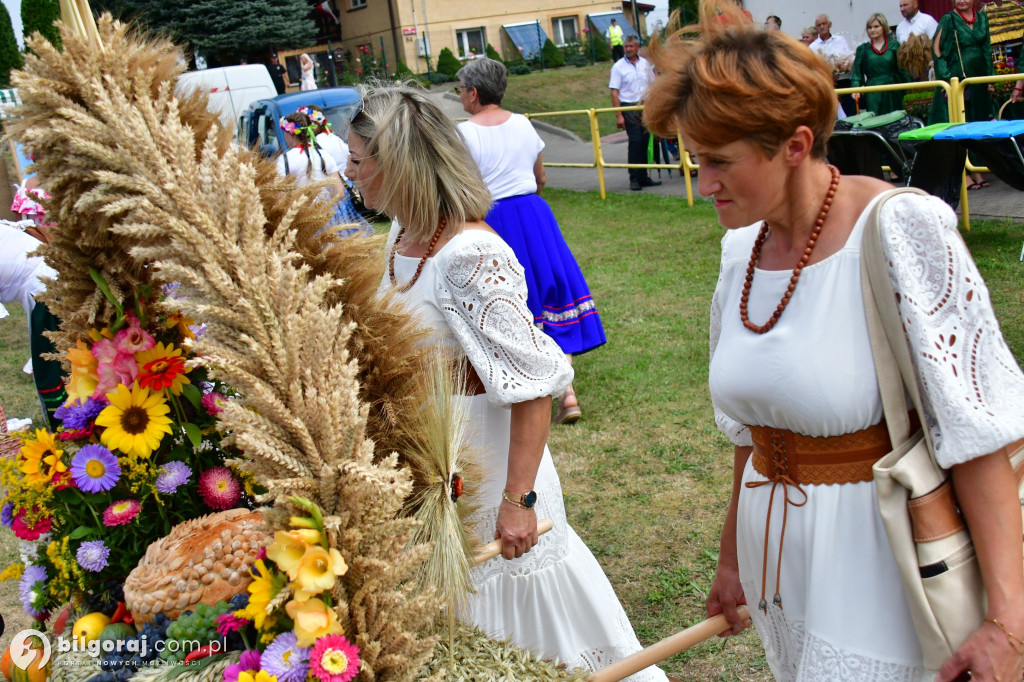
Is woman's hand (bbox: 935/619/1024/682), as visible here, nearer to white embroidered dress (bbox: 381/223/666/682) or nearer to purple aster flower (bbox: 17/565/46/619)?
white embroidered dress (bbox: 381/223/666/682)

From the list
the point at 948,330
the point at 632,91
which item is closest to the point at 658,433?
the point at 948,330

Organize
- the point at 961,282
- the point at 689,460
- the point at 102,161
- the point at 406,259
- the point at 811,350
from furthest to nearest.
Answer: the point at 689,460 < the point at 406,259 < the point at 811,350 < the point at 961,282 < the point at 102,161

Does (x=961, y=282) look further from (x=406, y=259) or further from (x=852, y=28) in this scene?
(x=852, y=28)

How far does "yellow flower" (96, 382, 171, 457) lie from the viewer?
5.16 feet

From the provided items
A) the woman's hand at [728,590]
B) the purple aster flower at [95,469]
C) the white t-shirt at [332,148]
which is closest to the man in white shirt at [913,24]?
the white t-shirt at [332,148]

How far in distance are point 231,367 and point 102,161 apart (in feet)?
Answer: 1.47

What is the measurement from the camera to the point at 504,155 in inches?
193

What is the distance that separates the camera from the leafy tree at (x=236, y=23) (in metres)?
29.1

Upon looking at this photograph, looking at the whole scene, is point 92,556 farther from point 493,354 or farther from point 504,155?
point 504,155

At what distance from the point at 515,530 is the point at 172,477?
0.84m

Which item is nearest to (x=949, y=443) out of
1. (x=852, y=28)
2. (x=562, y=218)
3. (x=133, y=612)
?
(x=133, y=612)

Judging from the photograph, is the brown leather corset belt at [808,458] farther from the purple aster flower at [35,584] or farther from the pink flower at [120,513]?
the purple aster flower at [35,584]

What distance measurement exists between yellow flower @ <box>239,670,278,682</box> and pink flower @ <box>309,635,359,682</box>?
2.6 inches

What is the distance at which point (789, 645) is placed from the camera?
1.79 metres
